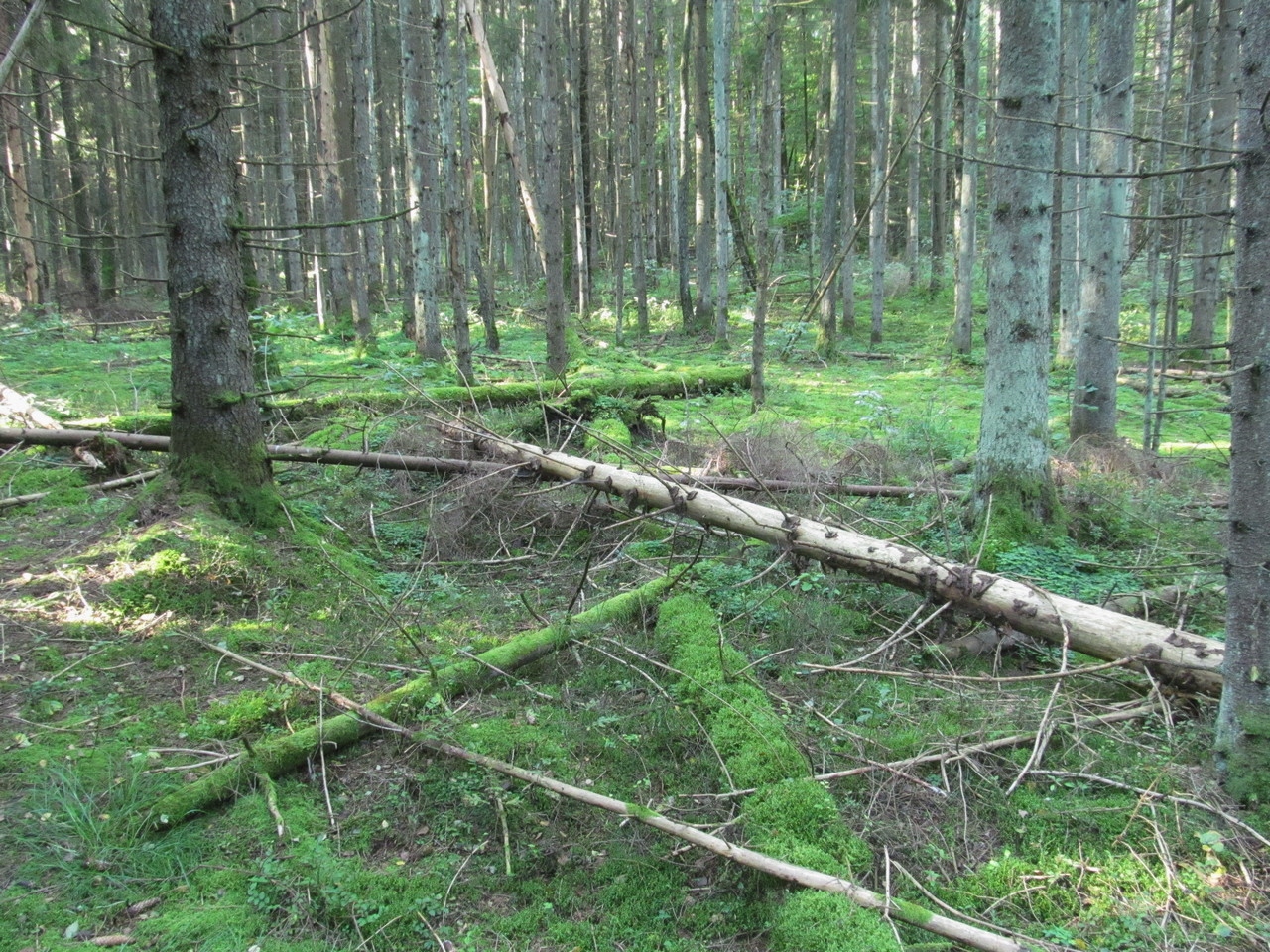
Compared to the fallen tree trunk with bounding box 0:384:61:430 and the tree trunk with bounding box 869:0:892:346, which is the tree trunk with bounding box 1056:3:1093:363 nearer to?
the tree trunk with bounding box 869:0:892:346

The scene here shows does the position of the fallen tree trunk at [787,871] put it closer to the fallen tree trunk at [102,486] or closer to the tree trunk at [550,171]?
the fallen tree trunk at [102,486]

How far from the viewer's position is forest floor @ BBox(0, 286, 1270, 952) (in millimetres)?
2875

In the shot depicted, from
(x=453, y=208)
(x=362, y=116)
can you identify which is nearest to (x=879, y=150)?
(x=453, y=208)

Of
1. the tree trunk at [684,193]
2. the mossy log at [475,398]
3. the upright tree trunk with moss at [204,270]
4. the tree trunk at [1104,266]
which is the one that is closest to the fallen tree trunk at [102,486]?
the upright tree trunk with moss at [204,270]

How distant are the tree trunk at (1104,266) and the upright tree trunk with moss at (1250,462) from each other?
22.6ft

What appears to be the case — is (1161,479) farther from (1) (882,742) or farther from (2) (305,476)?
(2) (305,476)

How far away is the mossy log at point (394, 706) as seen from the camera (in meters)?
3.31

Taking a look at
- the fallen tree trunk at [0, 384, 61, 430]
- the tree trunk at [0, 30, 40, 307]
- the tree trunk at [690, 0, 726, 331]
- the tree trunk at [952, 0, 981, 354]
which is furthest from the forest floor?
the tree trunk at [690, 0, 726, 331]

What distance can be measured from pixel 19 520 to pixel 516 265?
2870 cm

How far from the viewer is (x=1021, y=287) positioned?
19.3 feet

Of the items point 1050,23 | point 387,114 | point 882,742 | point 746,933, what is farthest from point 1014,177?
point 387,114

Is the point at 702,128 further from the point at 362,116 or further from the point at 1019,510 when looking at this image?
the point at 1019,510

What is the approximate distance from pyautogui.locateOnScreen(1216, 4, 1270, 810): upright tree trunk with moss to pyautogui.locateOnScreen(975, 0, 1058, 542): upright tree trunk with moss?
2687 millimetres

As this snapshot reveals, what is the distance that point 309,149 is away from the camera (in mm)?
22328
